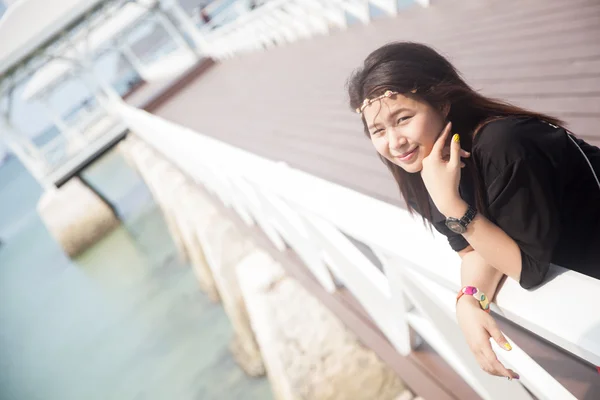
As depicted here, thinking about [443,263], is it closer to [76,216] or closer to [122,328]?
[122,328]

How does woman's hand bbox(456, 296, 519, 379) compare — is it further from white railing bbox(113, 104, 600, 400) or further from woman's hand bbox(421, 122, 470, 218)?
woman's hand bbox(421, 122, 470, 218)

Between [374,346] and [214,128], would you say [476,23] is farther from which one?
[214,128]

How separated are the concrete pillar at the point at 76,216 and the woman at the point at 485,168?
14.7 metres

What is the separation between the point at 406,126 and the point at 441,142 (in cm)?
8

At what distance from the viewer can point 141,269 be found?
453 inches

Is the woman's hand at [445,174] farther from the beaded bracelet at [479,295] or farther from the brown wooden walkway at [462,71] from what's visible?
the brown wooden walkway at [462,71]

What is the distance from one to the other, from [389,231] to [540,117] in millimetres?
572

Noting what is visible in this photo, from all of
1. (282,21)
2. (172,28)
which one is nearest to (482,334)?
(282,21)

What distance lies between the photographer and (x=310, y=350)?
2.68 meters

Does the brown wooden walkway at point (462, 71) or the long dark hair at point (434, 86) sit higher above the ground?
the long dark hair at point (434, 86)

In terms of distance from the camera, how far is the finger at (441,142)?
800 millimetres

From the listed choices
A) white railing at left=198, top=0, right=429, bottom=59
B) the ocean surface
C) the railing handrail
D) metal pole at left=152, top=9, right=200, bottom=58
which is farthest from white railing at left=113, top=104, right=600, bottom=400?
metal pole at left=152, top=9, right=200, bottom=58

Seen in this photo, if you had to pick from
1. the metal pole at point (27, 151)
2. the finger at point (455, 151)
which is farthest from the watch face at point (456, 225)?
the metal pole at point (27, 151)

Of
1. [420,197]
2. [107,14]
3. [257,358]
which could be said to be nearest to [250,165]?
[420,197]
